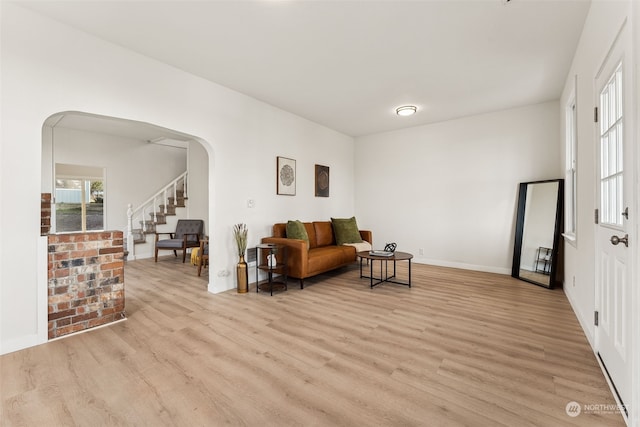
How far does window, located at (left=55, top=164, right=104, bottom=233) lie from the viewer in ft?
19.9

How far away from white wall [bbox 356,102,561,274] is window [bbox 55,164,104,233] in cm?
619

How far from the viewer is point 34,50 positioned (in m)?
2.33

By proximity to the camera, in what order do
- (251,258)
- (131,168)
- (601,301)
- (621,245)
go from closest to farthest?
(621,245) < (601,301) < (251,258) < (131,168)

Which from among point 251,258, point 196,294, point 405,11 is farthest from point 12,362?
point 405,11

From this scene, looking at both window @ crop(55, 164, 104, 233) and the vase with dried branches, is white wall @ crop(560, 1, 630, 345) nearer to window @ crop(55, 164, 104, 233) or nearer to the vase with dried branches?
the vase with dried branches

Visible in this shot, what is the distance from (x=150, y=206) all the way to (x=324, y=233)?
4774mm

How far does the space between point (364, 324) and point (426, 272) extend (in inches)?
99.9

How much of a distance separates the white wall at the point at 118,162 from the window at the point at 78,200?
0.21 m

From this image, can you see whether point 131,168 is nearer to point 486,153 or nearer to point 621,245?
point 486,153

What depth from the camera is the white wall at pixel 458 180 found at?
14.9 ft

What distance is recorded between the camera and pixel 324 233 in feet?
16.8

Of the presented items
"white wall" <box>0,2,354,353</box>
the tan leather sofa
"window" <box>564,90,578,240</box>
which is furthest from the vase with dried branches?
"window" <box>564,90,578,240</box>

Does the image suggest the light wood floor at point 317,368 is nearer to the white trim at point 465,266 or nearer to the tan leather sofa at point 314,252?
the tan leather sofa at point 314,252

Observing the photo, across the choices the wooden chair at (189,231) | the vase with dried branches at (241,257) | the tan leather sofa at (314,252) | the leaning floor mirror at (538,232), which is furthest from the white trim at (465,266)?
the wooden chair at (189,231)
